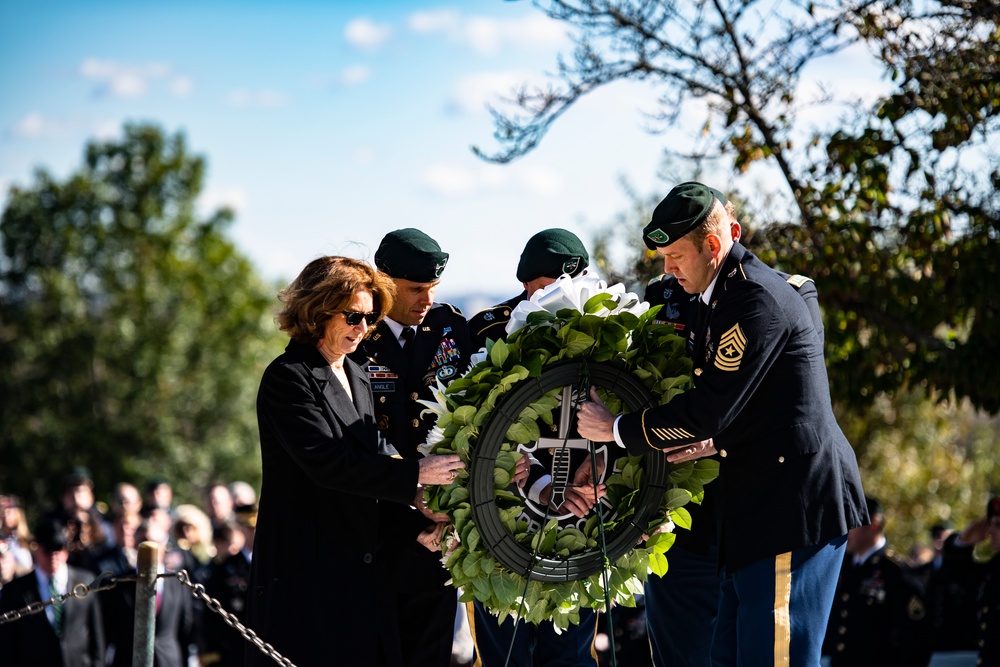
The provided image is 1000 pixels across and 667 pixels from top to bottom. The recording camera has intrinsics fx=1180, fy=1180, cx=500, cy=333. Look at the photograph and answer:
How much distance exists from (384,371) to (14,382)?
92.5 ft

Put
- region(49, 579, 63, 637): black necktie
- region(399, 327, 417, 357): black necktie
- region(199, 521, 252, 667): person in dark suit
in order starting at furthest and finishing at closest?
region(199, 521, 252, 667): person in dark suit < region(49, 579, 63, 637): black necktie < region(399, 327, 417, 357): black necktie

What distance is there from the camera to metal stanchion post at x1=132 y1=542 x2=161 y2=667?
478 cm

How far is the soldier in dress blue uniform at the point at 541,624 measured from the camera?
16.1 ft

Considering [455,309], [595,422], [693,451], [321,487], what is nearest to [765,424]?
[693,451]

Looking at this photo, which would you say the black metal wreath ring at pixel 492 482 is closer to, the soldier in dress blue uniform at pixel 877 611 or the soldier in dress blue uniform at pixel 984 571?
the soldier in dress blue uniform at pixel 984 571

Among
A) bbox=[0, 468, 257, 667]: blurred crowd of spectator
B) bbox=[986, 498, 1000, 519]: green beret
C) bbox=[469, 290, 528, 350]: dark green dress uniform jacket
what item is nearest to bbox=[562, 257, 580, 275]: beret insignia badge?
bbox=[469, 290, 528, 350]: dark green dress uniform jacket

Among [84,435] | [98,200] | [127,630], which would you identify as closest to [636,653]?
[127,630]

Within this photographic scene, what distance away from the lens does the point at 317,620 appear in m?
4.51

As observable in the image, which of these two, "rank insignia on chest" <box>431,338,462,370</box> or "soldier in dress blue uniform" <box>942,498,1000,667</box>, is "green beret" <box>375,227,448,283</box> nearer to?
"rank insignia on chest" <box>431,338,462,370</box>

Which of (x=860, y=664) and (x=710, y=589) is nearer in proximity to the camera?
(x=710, y=589)

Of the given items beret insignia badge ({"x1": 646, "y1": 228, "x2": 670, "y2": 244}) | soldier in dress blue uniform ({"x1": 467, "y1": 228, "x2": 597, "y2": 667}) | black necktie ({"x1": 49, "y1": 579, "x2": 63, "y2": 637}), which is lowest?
black necktie ({"x1": 49, "y1": 579, "x2": 63, "y2": 637})

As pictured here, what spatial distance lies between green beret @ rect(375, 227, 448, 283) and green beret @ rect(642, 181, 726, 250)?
106 cm

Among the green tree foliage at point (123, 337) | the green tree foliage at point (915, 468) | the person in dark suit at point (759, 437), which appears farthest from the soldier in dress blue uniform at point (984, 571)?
the green tree foliage at point (123, 337)

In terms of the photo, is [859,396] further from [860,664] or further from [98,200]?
[98,200]
